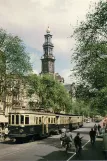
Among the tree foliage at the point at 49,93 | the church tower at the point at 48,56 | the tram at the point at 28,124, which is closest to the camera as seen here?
the tram at the point at 28,124

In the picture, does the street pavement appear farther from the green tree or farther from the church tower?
the church tower

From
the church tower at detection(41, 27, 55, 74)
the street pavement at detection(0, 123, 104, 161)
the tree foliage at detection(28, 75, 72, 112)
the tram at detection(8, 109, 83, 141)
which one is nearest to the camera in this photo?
the street pavement at detection(0, 123, 104, 161)

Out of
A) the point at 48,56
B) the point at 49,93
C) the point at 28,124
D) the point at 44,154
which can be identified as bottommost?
the point at 44,154

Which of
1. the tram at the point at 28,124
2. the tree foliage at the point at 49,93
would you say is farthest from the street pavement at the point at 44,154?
the tree foliage at the point at 49,93

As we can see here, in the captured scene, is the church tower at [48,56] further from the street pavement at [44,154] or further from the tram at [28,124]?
the street pavement at [44,154]

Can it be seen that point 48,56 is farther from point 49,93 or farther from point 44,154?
point 44,154

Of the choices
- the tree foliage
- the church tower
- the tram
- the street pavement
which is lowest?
the street pavement

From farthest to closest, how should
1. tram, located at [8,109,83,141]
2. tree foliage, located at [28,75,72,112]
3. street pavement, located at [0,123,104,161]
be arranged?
tree foliage, located at [28,75,72,112]
tram, located at [8,109,83,141]
street pavement, located at [0,123,104,161]

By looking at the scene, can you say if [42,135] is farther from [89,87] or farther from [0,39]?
[0,39]

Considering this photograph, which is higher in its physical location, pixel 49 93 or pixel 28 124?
pixel 49 93

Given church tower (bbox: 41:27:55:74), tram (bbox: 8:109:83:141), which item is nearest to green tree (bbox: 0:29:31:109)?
tram (bbox: 8:109:83:141)

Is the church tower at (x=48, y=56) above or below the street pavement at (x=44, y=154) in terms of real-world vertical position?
above

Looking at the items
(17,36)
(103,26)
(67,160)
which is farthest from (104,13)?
(17,36)

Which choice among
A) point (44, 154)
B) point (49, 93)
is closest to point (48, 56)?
point (49, 93)
